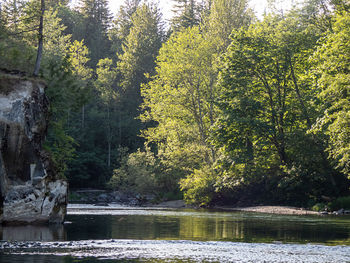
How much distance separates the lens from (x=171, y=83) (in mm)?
54750

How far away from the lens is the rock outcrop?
25.0 m

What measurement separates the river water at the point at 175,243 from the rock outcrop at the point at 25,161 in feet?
3.69

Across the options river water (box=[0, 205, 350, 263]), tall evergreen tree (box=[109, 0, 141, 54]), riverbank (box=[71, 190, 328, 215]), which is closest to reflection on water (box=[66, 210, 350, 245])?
river water (box=[0, 205, 350, 263])

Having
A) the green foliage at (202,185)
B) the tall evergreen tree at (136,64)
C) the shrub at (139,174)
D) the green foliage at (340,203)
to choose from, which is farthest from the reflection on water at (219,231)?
the tall evergreen tree at (136,64)

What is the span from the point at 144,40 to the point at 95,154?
22.2 metres

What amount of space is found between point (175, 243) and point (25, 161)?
391 inches

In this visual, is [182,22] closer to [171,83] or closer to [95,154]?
[95,154]

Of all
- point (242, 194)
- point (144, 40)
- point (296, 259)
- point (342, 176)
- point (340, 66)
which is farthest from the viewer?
point (144, 40)

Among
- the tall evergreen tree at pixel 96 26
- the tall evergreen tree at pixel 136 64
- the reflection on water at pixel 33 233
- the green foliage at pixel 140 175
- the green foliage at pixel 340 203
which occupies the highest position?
the tall evergreen tree at pixel 96 26

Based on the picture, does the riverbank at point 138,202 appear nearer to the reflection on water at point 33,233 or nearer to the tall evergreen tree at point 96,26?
the reflection on water at point 33,233

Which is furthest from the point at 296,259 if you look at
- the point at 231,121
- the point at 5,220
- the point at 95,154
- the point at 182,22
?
the point at 182,22

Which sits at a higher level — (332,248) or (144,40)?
(144,40)

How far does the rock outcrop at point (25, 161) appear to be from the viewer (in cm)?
2498

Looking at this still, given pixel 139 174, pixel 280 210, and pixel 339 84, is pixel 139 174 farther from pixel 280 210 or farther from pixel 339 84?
pixel 339 84
